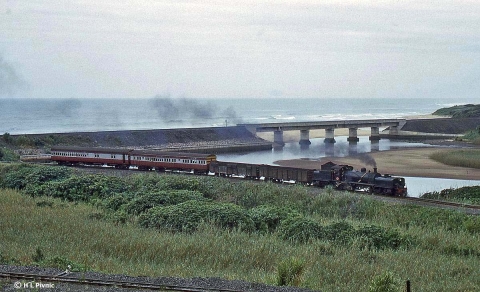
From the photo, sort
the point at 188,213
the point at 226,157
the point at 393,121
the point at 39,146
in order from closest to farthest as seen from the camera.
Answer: the point at 188,213, the point at 39,146, the point at 226,157, the point at 393,121

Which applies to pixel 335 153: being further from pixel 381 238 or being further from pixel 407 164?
pixel 381 238

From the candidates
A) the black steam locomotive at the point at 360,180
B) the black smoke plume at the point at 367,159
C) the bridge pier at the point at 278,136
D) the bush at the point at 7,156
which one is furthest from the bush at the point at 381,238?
the bridge pier at the point at 278,136

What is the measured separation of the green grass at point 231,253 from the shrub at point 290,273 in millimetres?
269

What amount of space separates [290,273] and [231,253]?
5.55 metres

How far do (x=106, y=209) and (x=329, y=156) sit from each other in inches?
1976

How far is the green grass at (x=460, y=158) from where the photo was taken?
64.3m

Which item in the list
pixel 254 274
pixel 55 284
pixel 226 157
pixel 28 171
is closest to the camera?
pixel 55 284

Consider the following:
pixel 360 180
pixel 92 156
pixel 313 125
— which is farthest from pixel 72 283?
pixel 313 125

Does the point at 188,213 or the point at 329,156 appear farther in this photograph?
the point at 329,156

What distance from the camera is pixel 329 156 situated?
3056 inches

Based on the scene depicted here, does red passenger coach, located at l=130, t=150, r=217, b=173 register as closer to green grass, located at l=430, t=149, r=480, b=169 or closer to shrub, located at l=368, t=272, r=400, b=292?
green grass, located at l=430, t=149, r=480, b=169

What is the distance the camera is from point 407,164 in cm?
6538

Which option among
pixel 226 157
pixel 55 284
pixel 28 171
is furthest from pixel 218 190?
pixel 226 157

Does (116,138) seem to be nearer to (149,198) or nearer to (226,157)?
(226,157)
